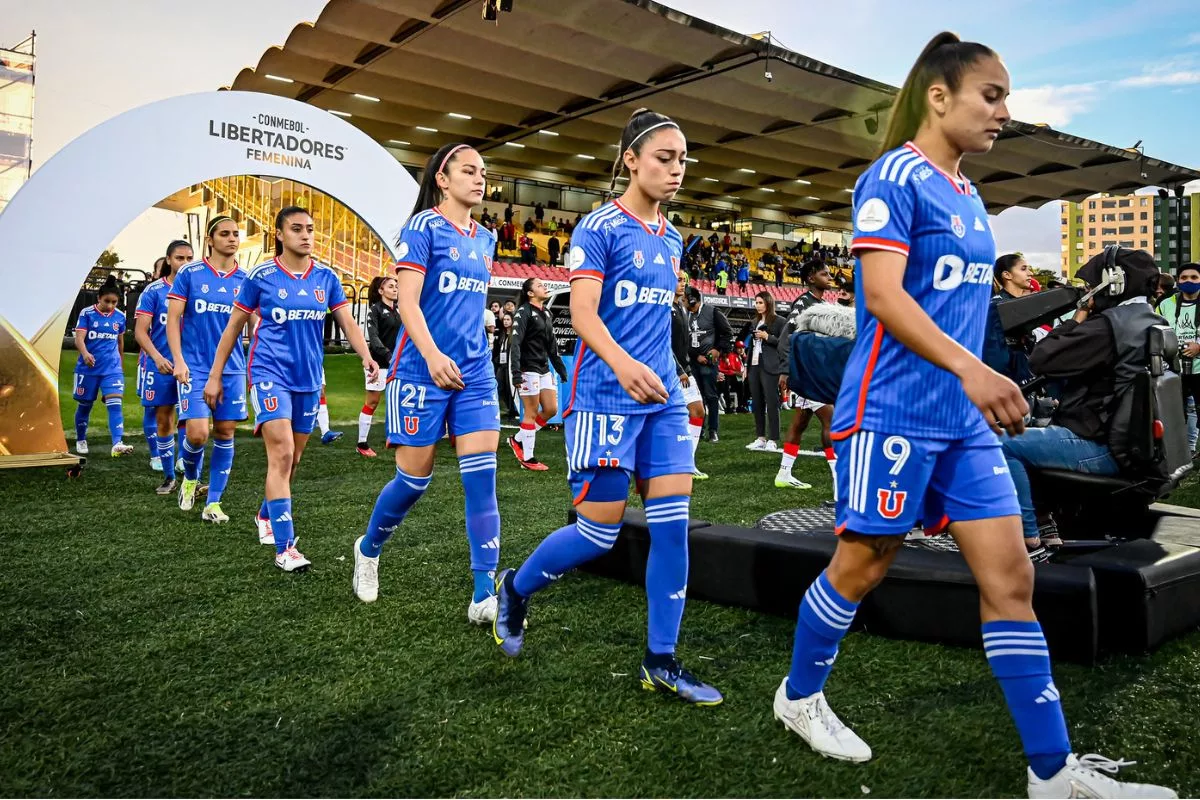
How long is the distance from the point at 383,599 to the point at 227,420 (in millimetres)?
2274

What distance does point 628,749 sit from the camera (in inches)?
89.2

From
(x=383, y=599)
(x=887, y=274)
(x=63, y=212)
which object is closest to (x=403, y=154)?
(x=63, y=212)

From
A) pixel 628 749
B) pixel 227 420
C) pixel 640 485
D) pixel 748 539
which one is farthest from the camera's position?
pixel 227 420

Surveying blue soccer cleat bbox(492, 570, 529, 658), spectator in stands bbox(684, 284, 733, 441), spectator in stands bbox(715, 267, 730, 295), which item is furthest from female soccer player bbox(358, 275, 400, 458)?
spectator in stands bbox(715, 267, 730, 295)

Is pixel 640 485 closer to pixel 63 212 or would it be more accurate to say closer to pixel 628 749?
pixel 628 749

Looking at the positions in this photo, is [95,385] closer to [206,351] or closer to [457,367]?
[206,351]

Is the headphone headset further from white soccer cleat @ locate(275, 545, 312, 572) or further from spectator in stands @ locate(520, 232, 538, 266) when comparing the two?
spectator in stands @ locate(520, 232, 538, 266)

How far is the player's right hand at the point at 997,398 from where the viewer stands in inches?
65.9

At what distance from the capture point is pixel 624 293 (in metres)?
2.68

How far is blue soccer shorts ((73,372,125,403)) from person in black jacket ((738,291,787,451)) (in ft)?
22.8

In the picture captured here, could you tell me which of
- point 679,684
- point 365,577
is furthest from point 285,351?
point 679,684

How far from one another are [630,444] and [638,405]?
0.41ft

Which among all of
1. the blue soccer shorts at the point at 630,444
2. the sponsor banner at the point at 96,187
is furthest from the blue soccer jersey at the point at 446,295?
the sponsor banner at the point at 96,187

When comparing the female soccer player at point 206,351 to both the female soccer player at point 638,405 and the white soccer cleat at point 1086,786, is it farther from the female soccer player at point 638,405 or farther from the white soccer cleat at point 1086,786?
the white soccer cleat at point 1086,786
